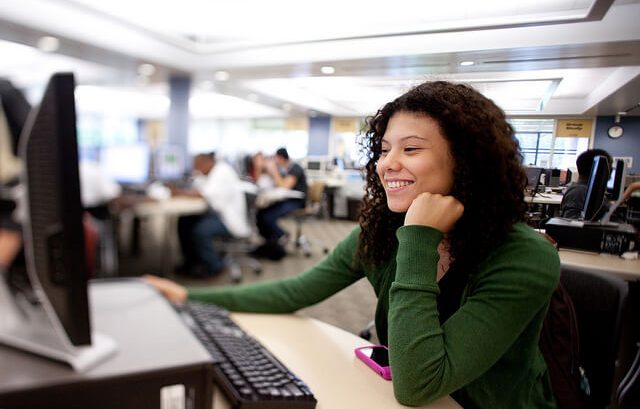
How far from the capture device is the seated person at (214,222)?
3.15 meters

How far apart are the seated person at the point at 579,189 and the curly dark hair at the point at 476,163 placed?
118 millimetres

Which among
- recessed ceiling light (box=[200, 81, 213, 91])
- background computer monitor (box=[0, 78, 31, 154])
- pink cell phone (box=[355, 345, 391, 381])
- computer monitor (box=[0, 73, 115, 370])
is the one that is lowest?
pink cell phone (box=[355, 345, 391, 381])

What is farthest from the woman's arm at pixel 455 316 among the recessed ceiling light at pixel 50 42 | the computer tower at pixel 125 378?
the recessed ceiling light at pixel 50 42

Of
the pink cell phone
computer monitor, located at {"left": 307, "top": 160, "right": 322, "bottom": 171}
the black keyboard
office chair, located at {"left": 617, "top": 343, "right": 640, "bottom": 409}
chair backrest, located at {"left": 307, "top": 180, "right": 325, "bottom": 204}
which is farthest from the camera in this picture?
chair backrest, located at {"left": 307, "top": 180, "right": 325, "bottom": 204}

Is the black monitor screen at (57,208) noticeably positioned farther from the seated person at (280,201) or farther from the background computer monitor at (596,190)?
the seated person at (280,201)

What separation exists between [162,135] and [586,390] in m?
4.57

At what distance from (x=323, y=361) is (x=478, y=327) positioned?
Answer: 301 mm

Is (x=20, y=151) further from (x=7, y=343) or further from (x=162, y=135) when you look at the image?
(x=162, y=135)

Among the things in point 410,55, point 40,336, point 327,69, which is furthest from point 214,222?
point 40,336

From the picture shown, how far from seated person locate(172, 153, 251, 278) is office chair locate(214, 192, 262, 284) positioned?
0.36 feet

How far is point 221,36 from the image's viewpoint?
2.42 m

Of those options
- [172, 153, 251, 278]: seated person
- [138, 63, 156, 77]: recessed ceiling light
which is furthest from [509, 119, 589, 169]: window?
[138, 63, 156, 77]: recessed ceiling light

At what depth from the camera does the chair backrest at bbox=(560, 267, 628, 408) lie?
0.89m

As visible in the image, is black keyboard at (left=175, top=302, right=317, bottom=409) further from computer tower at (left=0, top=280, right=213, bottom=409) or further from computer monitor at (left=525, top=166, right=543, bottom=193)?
computer monitor at (left=525, top=166, right=543, bottom=193)
